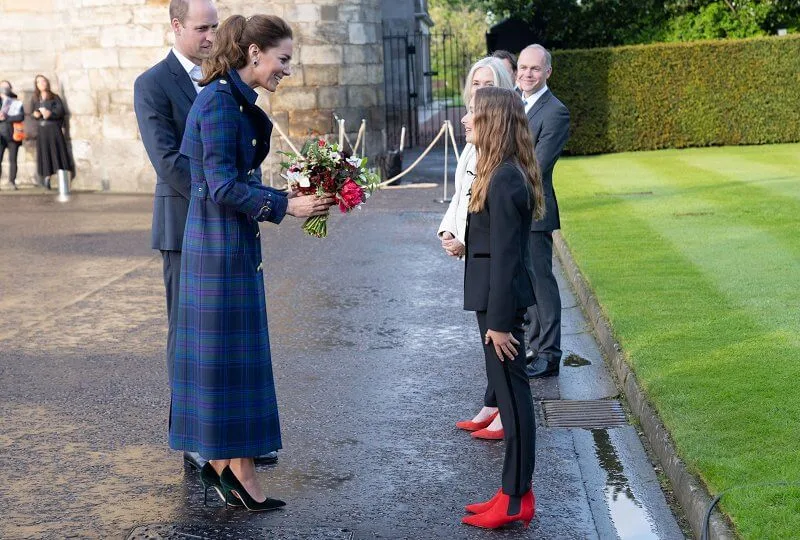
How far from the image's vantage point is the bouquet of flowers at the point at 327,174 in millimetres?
5086

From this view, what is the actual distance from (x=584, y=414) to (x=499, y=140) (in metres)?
2.28

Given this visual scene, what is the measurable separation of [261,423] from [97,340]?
Answer: 4158 millimetres

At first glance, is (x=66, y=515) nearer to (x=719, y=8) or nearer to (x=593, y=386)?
(x=593, y=386)

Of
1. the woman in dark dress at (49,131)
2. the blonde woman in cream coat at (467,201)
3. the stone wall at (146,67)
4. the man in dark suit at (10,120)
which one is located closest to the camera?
the blonde woman in cream coat at (467,201)

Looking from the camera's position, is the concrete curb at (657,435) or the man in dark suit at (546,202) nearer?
the concrete curb at (657,435)

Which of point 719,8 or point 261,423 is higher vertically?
point 719,8

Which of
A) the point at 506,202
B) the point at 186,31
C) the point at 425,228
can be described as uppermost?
the point at 186,31

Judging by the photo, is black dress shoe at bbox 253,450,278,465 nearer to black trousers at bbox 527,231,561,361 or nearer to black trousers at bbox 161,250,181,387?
black trousers at bbox 161,250,181,387

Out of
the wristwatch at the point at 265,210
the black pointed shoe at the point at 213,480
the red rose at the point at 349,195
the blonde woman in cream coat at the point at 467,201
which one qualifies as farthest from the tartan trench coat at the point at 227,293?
the blonde woman in cream coat at the point at 467,201

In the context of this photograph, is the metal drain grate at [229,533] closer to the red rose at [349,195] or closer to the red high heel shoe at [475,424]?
the red rose at [349,195]

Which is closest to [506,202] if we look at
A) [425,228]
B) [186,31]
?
[186,31]

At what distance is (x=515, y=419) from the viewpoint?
4930 millimetres

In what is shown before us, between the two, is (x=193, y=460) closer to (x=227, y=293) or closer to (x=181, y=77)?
(x=227, y=293)

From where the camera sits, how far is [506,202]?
4.82m
